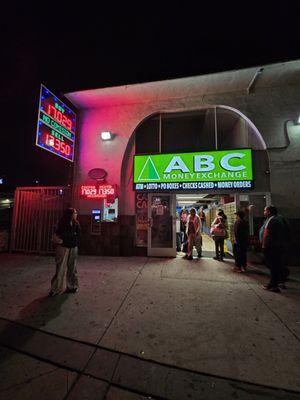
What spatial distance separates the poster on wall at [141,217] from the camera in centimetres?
790

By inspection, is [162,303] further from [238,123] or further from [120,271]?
[238,123]

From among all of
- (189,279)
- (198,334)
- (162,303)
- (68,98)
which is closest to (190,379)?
(198,334)

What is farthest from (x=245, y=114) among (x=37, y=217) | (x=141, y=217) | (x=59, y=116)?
(x=37, y=217)

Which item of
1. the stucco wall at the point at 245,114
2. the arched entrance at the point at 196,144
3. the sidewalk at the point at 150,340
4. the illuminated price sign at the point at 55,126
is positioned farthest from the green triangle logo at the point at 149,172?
the sidewalk at the point at 150,340

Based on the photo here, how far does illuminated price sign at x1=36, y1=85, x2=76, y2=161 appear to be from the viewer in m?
6.49

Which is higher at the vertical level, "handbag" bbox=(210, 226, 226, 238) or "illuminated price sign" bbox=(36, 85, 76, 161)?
"illuminated price sign" bbox=(36, 85, 76, 161)

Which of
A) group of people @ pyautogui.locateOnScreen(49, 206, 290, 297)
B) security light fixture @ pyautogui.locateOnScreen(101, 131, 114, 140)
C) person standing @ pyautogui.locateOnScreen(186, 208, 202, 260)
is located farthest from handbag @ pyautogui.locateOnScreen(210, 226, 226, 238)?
security light fixture @ pyautogui.locateOnScreen(101, 131, 114, 140)

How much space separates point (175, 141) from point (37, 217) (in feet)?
21.7

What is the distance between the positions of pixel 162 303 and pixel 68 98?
821 centimetres

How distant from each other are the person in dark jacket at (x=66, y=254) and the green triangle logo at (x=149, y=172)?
394 cm

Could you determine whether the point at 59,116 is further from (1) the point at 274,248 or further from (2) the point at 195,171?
(1) the point at 274,248

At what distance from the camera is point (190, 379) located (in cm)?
208

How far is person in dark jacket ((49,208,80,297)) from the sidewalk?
26 cm

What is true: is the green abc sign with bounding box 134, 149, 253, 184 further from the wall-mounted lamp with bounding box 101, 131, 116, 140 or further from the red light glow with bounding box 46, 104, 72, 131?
the red light glow with bounding box 46, 104, 72, 131
